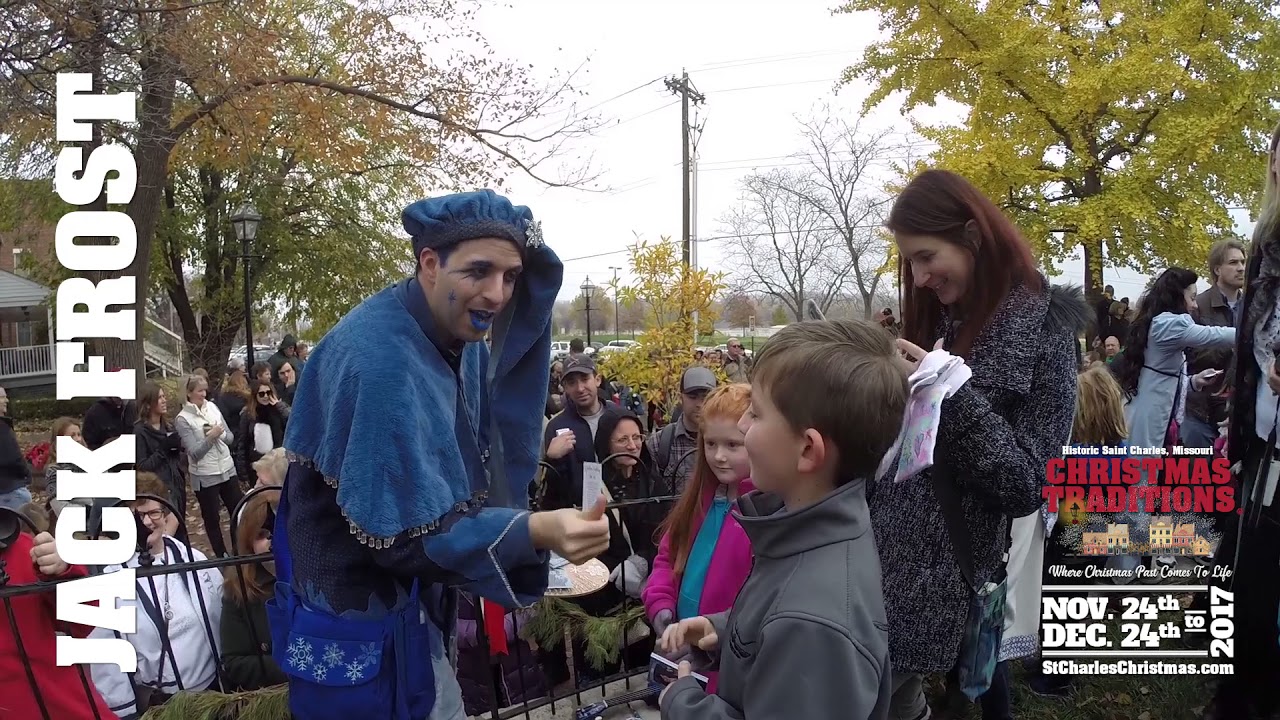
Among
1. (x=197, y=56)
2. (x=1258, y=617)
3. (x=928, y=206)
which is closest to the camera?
(x=928, y=206)

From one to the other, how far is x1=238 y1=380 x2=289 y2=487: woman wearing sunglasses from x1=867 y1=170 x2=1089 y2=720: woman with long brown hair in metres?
7.36

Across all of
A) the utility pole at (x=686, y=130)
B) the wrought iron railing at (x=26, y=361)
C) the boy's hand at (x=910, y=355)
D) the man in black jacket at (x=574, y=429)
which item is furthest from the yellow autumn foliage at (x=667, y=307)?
the wrought iron railing at (x=26, y=361)

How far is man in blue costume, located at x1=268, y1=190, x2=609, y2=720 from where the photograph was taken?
1498mm

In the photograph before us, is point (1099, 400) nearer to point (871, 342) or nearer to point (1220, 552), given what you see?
point (1220, 552)

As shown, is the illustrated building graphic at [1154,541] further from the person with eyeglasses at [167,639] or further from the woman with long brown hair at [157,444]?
the woman with long brown hair at [157,444]

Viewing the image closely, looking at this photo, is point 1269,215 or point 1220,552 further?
point 1220,552

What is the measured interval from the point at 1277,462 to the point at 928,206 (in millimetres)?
1508

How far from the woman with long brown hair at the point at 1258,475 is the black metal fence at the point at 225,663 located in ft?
6.90

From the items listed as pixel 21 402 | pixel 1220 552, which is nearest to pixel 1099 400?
pixel 1220 552

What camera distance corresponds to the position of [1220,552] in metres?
3.20

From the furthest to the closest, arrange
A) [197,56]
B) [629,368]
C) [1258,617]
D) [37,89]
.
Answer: [197,56] → [629,368] → [37,89] → [1258,617]

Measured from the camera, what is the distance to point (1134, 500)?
4172 millimetres

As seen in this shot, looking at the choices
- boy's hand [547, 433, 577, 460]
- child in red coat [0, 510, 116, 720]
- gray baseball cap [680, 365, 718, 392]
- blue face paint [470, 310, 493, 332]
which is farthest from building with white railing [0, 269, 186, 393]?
blue face paint [470, 310, 493, 332]

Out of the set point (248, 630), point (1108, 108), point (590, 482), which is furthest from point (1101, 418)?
point (1108, 108)
